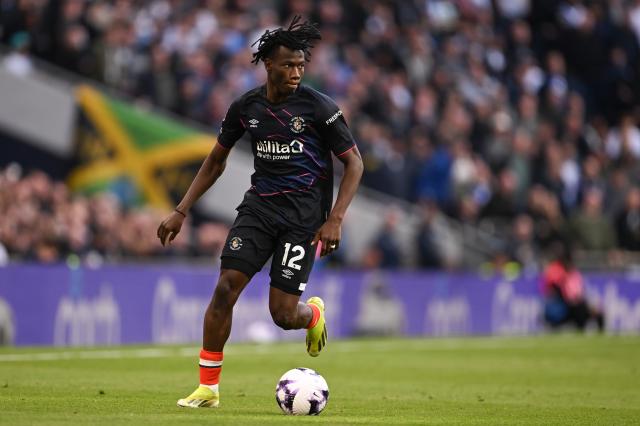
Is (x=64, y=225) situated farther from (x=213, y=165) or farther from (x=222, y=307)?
(x=222, y=307)

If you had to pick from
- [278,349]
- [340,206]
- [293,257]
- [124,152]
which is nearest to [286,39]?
[340,206]

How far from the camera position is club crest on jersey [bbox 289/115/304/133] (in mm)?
9875

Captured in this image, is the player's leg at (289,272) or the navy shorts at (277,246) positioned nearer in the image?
the navy shorts at (277,246)

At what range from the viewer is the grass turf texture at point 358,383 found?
9.36 meters

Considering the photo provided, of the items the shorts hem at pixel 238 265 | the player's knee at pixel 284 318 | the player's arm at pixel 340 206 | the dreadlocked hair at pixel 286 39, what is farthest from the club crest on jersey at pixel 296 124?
the player's knee at pixel 284 318

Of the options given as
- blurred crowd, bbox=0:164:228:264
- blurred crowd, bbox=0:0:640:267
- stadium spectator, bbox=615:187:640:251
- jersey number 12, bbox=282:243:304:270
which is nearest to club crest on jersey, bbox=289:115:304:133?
jersey number 12, bbox=282:243:304:270

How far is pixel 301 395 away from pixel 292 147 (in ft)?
5.97

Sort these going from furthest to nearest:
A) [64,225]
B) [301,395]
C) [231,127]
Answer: [64,225], [231,127], [301,395]

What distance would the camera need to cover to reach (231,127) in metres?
10.1

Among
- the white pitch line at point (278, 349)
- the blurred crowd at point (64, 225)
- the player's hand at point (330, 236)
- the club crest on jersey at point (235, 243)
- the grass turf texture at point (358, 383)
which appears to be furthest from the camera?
the blurred crowd at point (64, 225)

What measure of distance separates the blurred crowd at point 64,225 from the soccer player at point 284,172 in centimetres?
904

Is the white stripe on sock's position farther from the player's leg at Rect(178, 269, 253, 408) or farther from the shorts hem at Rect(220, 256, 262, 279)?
the shorts hem at Rect(220, 256, 262, 279)

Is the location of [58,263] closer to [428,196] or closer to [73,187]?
[73,187]

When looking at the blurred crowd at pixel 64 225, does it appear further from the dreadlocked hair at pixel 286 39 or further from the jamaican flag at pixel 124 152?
the dreadlocked hair at pixel 286 39
